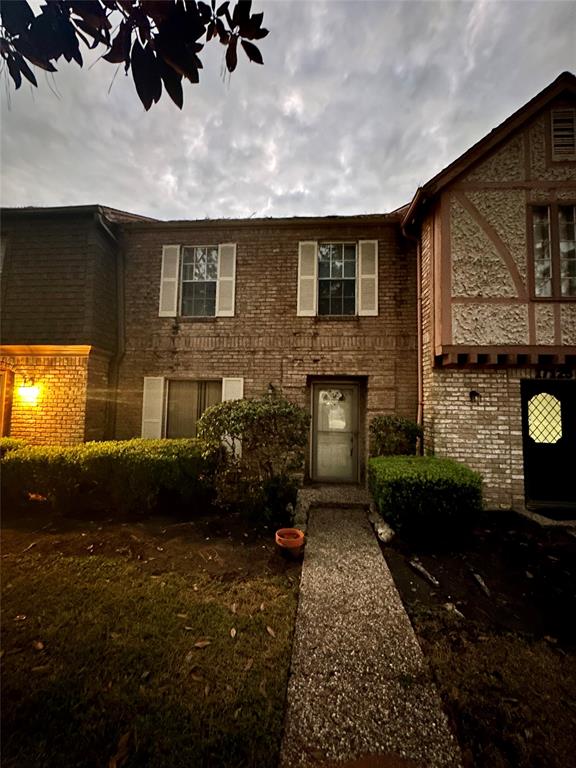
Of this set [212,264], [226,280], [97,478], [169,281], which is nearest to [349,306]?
[226,280]

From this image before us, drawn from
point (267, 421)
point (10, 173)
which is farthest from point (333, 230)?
point (10, 173)

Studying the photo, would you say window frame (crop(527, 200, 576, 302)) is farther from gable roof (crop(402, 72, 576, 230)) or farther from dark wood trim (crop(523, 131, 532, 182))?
gable roof (crop(402, 72, 576, 230))

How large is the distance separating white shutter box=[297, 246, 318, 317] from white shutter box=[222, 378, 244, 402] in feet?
6.82

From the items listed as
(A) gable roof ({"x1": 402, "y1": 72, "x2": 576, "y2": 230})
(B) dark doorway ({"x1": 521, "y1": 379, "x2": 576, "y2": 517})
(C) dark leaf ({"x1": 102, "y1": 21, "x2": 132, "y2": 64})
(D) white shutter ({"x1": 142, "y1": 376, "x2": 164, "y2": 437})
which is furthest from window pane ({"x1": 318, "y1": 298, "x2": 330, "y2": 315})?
(C) dark leaf ({"x1": 102, "y1": 21, "x2": 132, "y2": 64})

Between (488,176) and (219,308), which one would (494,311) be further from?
(219,308)

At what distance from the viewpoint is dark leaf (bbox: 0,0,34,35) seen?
1.48 m

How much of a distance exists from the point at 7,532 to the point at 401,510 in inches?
219

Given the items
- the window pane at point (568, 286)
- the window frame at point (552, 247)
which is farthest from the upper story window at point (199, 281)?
the window pane at point (568, 286)

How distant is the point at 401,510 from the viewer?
4.38 metres

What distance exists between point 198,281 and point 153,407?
317cm

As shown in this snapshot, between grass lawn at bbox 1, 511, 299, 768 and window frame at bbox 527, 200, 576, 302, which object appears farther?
window frame at bbox 527, 200, 576, 302

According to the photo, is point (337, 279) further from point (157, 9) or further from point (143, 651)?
point (143, 651)

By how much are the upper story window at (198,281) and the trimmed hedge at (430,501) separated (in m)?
5.04

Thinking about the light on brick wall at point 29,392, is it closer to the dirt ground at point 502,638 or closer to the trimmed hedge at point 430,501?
the trimmed hedge at point 430,501
